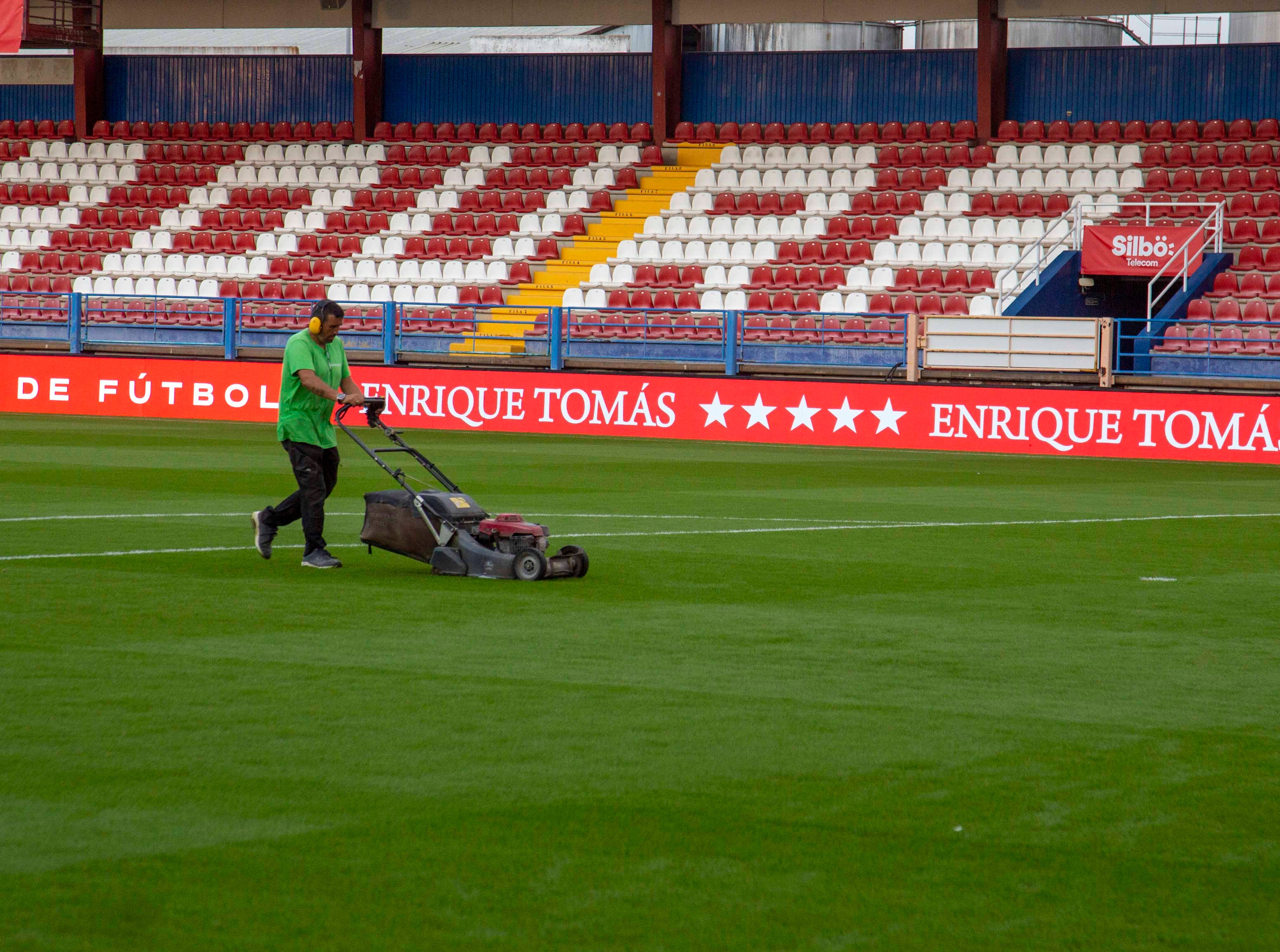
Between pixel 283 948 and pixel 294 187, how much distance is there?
3134cm

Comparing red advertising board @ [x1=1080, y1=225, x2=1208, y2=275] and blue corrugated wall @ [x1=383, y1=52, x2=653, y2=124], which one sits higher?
blue corrugated wall @ [x1=383, y1=52, x2=653, y2=124]

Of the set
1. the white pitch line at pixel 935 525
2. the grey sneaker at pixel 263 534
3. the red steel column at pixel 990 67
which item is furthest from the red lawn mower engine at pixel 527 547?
the red steel column at pixel 990 67

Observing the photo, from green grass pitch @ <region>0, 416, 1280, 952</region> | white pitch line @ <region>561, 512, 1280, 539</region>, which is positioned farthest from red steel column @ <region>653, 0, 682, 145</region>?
green grass pitch @ <region>0, 416, 1280, 952</region>

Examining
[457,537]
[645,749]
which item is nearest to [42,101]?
[457,537]

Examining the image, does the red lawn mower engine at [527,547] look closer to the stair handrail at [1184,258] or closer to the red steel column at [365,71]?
the stair handrail at [1184,258]

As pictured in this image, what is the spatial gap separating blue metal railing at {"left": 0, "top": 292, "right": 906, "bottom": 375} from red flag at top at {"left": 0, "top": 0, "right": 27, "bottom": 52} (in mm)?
5024

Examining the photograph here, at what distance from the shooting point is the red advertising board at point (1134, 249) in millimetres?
24781

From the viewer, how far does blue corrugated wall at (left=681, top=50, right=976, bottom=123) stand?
34125 millimetres

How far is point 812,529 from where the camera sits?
42.2 feet

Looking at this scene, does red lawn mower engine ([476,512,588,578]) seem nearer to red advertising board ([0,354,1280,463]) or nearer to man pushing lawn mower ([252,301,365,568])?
man pushing lawn mower ([252,301,365,568])

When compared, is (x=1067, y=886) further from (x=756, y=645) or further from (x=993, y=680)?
(x=756, y=645)

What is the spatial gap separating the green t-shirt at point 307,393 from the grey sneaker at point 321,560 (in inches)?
25.6

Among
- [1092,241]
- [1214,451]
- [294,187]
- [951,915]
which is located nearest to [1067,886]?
[951,915]

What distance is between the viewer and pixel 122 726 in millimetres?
5973
